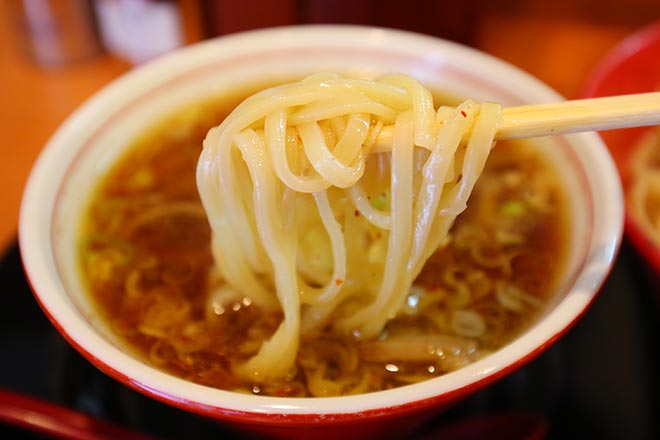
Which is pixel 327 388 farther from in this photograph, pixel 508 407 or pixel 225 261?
pixel 508 407

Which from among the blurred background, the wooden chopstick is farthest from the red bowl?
the wooden chopstick

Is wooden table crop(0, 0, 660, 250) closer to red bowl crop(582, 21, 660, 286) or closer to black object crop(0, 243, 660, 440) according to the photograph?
red bowl crop(582, 21, 660, 286)

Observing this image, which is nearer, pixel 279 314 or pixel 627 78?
pixel 279 314

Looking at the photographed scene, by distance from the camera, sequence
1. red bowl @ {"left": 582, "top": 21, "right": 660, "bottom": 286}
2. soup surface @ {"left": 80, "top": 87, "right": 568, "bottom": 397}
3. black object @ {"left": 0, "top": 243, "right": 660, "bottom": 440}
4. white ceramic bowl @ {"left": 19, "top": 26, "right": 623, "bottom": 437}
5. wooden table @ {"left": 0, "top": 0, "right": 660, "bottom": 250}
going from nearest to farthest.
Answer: white ceramic bowl @ {"left": 19, "top": 26, "right": 623, "bottom": 437}, soup surface @ {"left": 80, "top": 87, "right": 568, "bottom": 397}, black object @ {"left": 0, "top": 243, "right": 660, "bottom": 440}, red bowl @ {"left": 582, "top": 21, "right": 660, "bottom": 286}, wooden table @ {"left": 0, "top": 0, "right": 660, "bottom": 250}

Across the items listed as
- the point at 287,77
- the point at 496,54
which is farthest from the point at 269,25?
the point at 496,54

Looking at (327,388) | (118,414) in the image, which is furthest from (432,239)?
(118,414)

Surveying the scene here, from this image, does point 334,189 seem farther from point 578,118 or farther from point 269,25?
point 269,25
